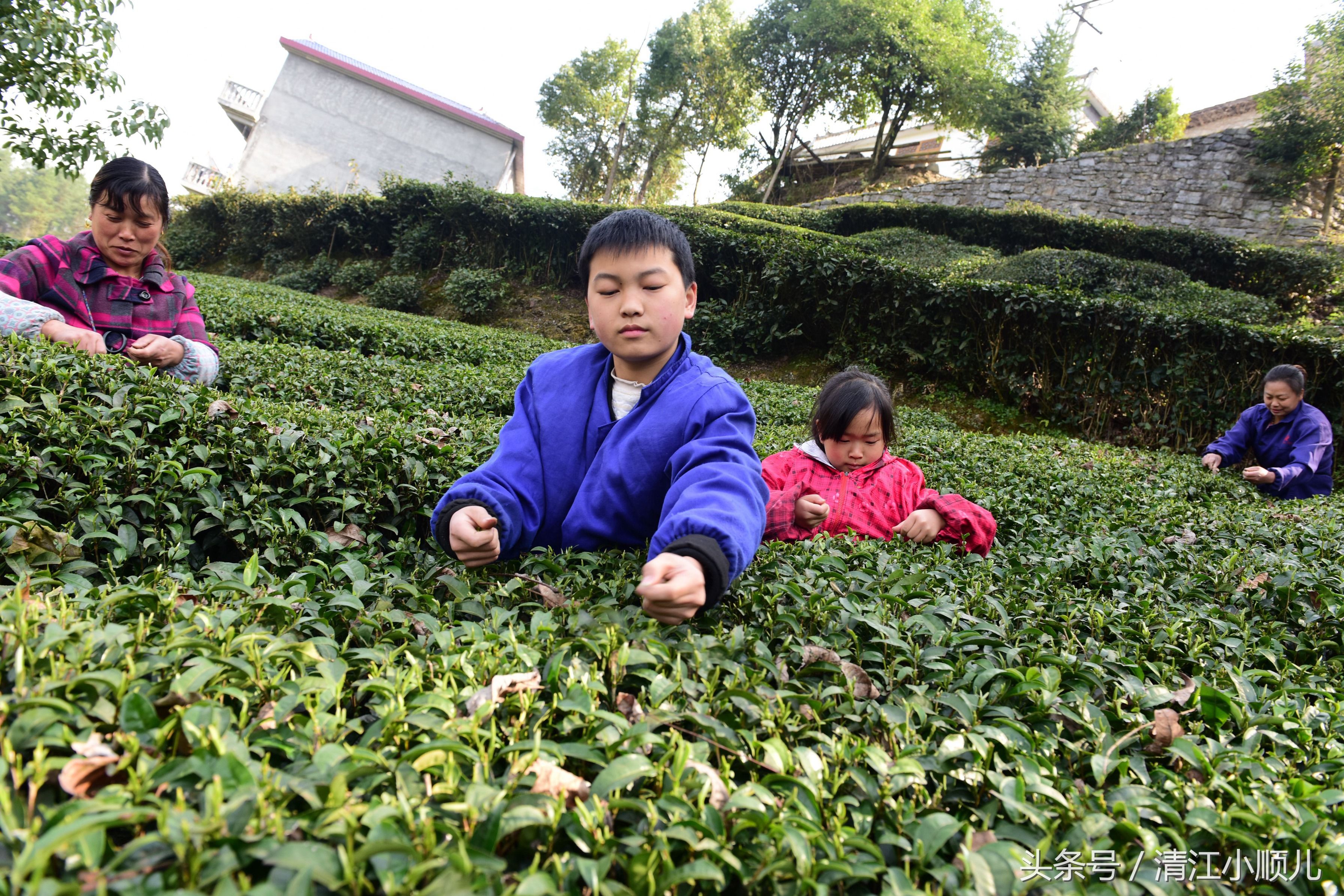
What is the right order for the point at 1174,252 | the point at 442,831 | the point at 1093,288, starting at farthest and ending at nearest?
the point at 1174,252, the point at 1093,288, the point at 442,831

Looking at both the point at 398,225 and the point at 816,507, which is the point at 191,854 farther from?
the point at 398,225

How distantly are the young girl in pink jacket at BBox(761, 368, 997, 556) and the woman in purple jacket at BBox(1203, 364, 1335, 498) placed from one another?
14.1 ft

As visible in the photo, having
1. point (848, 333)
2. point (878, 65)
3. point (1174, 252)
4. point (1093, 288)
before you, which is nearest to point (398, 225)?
point (848, 333)

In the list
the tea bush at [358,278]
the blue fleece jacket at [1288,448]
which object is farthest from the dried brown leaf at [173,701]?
the tea bush at [358,278]

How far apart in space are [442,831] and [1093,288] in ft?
41.4

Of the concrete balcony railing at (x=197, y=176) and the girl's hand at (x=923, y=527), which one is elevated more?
the concrete balcony railing at (x=197, y=176)

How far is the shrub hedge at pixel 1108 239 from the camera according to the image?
472 inches

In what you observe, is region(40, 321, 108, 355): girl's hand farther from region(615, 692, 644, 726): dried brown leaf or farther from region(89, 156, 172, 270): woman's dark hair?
region(615, 692, 644, 726): dried brown leaf

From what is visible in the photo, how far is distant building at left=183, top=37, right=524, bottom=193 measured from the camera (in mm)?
28453

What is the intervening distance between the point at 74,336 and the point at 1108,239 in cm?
1593

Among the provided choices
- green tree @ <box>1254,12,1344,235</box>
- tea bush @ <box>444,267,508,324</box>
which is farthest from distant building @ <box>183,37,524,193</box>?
green tree @ <box>1254,12,1344,235</box>

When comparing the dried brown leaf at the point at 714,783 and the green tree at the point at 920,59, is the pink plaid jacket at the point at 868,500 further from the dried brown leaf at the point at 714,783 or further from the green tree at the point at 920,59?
the green tree at the point at 920,59

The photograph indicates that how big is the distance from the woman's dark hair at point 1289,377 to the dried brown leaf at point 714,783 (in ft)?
24.6

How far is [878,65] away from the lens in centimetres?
2478
